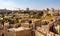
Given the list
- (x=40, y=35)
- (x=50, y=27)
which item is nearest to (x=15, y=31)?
(x=40, y=35)

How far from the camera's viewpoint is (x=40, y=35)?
10.4 meters

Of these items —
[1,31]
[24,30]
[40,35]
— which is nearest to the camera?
[40,35]

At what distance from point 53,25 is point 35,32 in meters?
2.46

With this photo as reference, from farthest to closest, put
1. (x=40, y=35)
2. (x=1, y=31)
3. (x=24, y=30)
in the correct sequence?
(x=1, y=31)
(x=24, y=30)
(x=40, y=35)

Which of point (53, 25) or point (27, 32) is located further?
point (53, 25)

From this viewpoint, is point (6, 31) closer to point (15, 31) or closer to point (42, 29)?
point (15, 31)

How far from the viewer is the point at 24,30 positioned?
11086mm

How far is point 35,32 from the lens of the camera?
11320mm

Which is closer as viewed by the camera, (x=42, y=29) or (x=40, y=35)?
(x=40, y=35)

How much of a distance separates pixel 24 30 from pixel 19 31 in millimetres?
449

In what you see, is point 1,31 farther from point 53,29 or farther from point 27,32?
point 53,29

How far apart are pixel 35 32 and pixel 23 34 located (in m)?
0.95

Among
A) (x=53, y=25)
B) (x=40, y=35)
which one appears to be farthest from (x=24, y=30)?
(x=53, y=25)

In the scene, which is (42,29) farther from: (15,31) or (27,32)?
(15,31)
